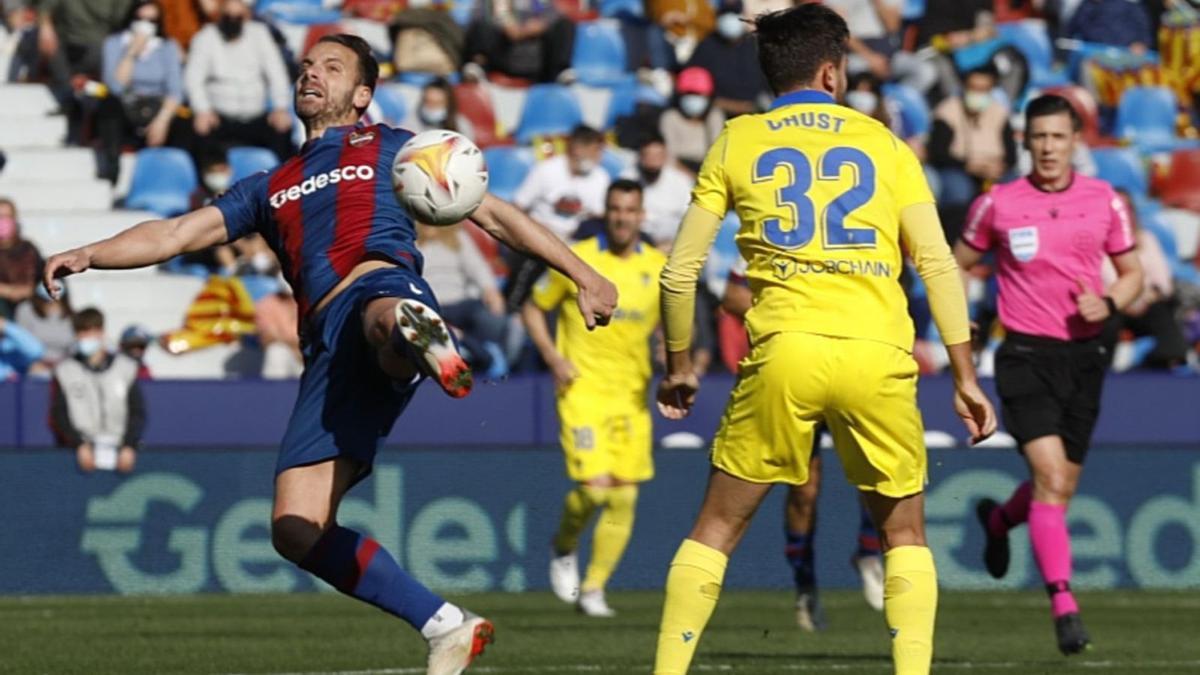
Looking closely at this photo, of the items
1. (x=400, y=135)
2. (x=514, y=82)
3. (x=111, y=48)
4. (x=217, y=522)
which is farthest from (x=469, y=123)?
(x=400, y=135)

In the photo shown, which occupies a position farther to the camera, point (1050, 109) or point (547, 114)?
point (547, 114)

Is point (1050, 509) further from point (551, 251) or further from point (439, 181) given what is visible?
point (439, 181)

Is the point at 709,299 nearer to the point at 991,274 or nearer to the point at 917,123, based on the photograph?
the point at 991,274

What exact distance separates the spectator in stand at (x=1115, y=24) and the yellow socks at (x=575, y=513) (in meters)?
11.6

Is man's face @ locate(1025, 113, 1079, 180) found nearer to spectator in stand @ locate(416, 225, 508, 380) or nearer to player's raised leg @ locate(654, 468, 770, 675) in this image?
player's raised leg @ locate(654, 468, 770, 675)

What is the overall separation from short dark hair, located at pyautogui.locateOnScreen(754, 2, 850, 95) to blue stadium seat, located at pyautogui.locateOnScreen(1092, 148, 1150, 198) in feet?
49.5

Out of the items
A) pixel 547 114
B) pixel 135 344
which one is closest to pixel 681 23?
pixel 547 114

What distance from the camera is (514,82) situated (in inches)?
862

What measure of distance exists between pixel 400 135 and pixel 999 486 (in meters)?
8.67

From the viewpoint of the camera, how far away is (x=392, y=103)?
2053cm

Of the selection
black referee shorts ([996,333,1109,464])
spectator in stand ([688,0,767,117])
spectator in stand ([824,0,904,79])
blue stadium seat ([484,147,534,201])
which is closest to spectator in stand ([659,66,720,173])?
spectator in stand ([688,0,767,117])

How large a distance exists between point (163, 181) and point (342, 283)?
12761 millimetres

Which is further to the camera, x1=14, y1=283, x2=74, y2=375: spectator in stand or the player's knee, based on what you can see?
x1=14, y1=283, x2=74, y2=375: spectator in stand

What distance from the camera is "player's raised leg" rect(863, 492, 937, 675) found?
7.00 m
